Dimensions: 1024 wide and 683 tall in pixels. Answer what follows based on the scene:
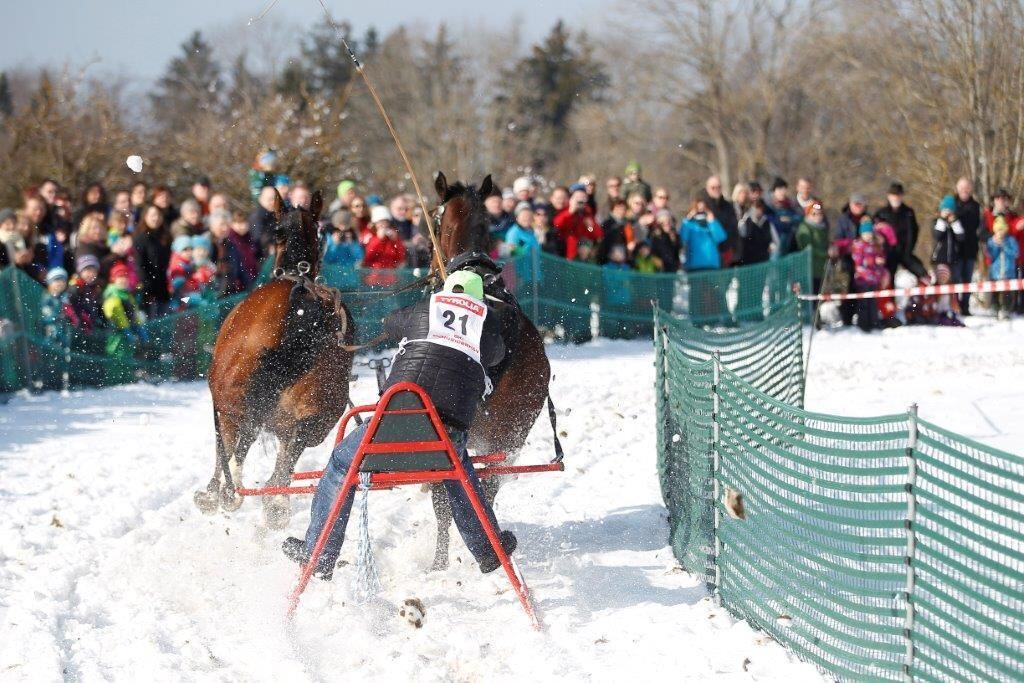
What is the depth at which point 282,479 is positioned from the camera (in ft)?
24.3

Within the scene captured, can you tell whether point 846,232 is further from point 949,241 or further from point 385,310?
point 385,310

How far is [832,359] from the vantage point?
15125 millimetres

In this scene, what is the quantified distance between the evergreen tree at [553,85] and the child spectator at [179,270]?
34325 mm

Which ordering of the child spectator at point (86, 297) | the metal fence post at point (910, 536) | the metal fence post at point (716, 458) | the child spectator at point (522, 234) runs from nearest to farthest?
the metal fence post at point (910, 536)
the metal fence post at point (716, 458)
the child spectator at point (86, 297)
the child spectator at point (522, 234)

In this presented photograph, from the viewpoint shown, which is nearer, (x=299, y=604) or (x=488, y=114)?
(x=299, y=604)

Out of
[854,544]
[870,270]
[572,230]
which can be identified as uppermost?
[572,230]

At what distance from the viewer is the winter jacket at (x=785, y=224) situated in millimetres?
18109

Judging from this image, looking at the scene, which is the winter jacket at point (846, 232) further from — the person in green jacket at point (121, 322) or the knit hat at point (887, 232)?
the person in green jacket at point (121, 322)

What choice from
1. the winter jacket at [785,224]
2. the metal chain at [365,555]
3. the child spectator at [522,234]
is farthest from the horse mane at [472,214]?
the winter jacket at [785,224]

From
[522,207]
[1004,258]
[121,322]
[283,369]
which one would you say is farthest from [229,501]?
[1004,258]

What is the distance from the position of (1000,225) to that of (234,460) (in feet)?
45.9

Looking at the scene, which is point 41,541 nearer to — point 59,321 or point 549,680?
point 549,680

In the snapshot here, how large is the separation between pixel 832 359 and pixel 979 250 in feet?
20.3

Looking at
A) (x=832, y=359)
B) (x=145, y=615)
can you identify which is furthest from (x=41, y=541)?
(x=832, y=359)
